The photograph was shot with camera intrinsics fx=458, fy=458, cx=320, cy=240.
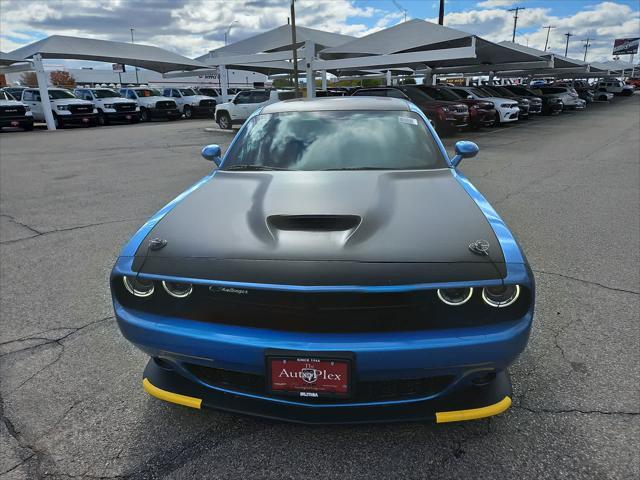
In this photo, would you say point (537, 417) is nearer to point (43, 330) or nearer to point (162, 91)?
point (43, 330)

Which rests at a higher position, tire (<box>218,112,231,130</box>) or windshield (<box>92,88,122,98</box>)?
windshield (<box>92,88,122,98</box>)

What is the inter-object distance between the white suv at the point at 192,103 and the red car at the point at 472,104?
15.4 m

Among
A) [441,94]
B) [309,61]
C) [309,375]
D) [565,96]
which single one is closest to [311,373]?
[309,375]

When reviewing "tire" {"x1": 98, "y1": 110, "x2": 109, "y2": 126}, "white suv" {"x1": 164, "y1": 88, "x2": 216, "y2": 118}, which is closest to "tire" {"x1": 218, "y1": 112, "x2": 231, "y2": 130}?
"tire" {"x1": 98, "y1": 110, "x2": 109, "y2": 126}

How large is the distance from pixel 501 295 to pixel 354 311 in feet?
2.05

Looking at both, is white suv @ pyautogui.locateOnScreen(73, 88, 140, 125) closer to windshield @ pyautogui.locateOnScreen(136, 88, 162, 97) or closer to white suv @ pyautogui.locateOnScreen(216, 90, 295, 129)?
windshield @ pyautogui.locateOnScreen(136, 88, 162, 97)

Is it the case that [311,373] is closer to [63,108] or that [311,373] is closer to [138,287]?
[138,287]

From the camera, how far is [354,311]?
1879 mm

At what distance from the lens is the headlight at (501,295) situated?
1911 mm

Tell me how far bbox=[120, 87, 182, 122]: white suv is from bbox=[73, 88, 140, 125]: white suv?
2.01 feet

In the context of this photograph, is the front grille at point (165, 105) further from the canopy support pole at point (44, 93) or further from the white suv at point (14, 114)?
the white suv at point (14, 114)

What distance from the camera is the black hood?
1.89m

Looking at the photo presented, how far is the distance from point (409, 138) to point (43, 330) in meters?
3.06

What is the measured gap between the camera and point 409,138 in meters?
3.43
